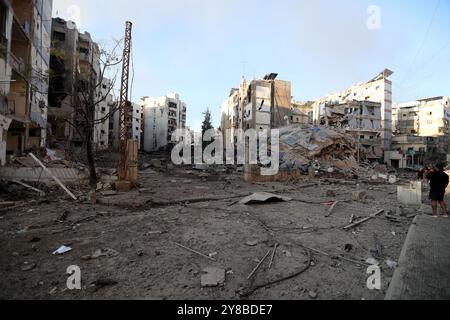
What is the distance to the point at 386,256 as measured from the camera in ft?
14.2

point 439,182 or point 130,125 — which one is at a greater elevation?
point 130,125

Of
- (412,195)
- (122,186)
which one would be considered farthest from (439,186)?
(122,186)

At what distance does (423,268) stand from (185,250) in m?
3.49

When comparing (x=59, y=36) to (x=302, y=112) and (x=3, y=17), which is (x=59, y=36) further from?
(x=302, y=112)

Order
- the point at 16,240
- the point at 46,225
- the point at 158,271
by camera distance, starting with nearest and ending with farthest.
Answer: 1. the point at 158,271
2. the point at 16,240
3. the point at 46,225

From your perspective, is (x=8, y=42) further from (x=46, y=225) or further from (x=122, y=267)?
(x=122, y=267)

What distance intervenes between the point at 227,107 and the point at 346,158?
39066mm

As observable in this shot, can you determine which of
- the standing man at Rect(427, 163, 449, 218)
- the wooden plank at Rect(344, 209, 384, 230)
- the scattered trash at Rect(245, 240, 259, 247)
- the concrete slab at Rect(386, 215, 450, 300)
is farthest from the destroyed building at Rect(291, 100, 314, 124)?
the scattered trash at Rect(245, 240, 259, 247)

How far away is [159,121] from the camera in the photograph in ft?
216

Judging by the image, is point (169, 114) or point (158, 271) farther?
point (169, 114)

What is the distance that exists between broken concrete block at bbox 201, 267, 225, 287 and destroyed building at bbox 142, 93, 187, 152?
61.7 m

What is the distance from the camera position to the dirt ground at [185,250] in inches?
123

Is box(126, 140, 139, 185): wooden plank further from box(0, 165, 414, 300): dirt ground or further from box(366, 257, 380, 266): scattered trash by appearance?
box(366, 257, 380, 266): scattered trash
